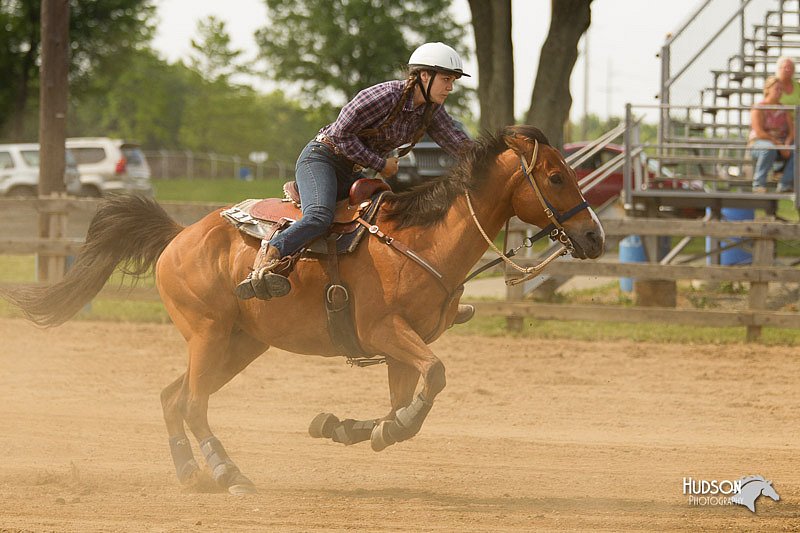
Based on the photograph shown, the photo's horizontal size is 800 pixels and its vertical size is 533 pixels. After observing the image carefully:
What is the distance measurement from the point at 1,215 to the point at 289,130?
222 ft

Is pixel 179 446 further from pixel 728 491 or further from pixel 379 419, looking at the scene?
pixel 728 491

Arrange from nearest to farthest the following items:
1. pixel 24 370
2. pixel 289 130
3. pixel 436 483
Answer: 1. pixel 436 483
2. pixel 24 370
3. pixel 289 130

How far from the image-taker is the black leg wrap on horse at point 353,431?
268 inches

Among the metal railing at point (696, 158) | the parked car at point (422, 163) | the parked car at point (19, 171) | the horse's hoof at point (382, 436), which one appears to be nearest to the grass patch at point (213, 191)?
the parked car at point (19, 171)

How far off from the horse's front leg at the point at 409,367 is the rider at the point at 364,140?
0.72 meters

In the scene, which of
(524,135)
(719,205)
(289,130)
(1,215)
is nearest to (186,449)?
(524,135)

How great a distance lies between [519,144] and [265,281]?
5.60ft

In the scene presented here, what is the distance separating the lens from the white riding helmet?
6.50 m

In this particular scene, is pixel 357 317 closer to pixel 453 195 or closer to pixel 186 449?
pixel 453 195

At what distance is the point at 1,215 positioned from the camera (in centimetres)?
2650

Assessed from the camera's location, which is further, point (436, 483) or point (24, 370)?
point (24, 370)

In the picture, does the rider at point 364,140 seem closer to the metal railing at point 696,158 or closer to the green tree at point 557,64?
the metal railing at point 696,158

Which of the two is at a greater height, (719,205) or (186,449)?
(719,205)

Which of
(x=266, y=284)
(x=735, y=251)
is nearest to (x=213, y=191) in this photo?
(x=735, y=251)
